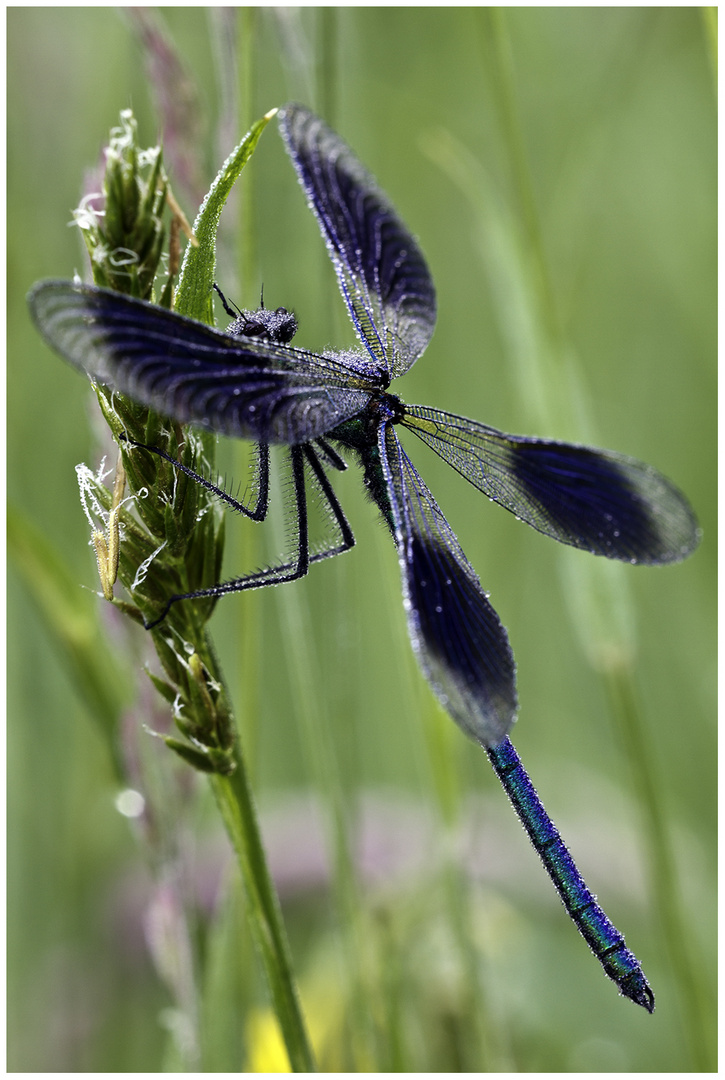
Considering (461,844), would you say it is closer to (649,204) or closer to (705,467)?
(705,467)

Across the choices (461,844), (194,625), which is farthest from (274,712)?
(194,625)

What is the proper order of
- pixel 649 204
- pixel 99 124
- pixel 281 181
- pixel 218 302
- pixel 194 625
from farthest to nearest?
pixel 649 204, pixel 99 124, pixel 281 181, pixel 218 302, pixel 194 625

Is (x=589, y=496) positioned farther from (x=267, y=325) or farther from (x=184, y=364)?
(x=184, y=364)

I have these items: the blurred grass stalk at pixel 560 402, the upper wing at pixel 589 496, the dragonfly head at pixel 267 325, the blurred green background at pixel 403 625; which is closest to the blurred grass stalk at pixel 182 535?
the blurred green background at pixel 403 625

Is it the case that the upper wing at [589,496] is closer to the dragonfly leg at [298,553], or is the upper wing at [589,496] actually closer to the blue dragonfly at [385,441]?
the blue dragonfly at [385,441]

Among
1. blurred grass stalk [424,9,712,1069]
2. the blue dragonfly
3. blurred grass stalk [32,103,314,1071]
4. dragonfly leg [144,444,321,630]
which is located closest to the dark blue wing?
the blue dragonfly

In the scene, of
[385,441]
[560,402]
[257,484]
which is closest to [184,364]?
[257,484]

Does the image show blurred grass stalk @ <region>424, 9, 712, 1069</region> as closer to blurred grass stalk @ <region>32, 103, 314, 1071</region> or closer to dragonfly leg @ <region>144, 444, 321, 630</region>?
dragonfly leg @ <region>144, 444, 321, 630</region>
